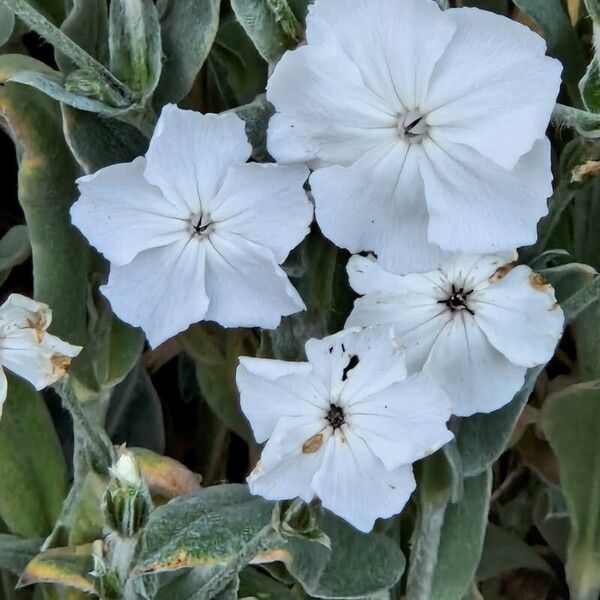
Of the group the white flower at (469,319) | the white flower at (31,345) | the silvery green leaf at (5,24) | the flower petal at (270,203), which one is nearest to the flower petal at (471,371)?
the white flower at (469,319)

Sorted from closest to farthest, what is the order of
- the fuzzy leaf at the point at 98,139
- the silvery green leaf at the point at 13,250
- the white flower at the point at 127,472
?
the white flower at the point at 127,472
the fuzzy leaf at the point at 98,139
the silvery green leaf at the point at 13,250

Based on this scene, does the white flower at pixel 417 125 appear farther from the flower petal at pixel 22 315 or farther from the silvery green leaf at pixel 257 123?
the flower petal at pixel 22 315

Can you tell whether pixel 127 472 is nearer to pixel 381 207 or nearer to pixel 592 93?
pixel 381 207

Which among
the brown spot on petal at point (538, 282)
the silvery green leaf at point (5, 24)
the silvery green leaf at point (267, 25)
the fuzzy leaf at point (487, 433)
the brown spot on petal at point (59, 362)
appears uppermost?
the silvery green leaf at point (5, 24)

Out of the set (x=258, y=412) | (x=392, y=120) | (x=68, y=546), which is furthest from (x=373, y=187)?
(x=68, y=546)

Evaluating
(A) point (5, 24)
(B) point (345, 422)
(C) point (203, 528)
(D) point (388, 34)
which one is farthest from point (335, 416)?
(A) point (5, 24)

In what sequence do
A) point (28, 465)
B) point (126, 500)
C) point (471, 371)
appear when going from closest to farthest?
point (126, 500) < point (471, 371) < point (28, 465)

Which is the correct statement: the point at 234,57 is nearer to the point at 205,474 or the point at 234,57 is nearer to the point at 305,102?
the point at 305,102
